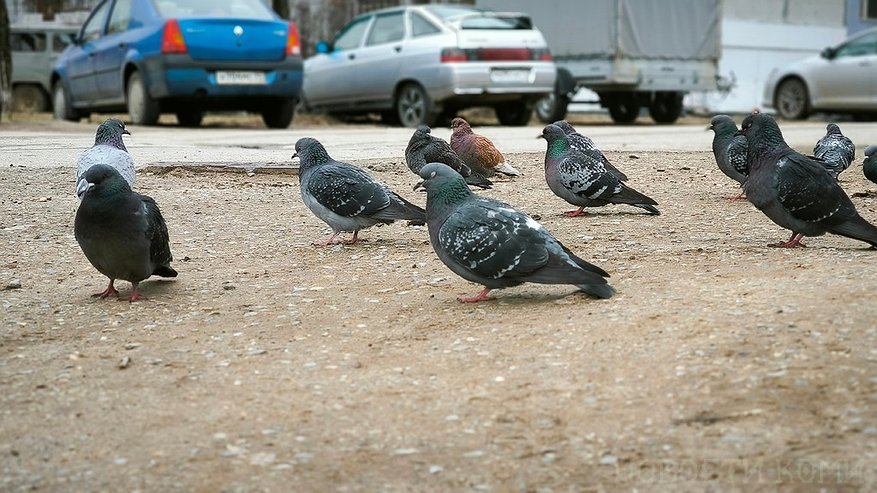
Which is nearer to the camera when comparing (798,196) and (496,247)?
(496,247)

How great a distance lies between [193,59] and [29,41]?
12296 mm

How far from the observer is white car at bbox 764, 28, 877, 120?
20156 mm

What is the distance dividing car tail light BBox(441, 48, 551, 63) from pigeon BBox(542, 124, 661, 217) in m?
8.31

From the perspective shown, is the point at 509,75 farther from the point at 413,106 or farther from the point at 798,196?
the point at 798,196

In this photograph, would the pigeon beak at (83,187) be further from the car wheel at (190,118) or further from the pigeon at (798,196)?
the car wheel at (190,118)

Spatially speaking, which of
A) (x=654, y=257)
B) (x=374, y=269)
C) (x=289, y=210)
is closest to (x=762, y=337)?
(x=654, y=257)

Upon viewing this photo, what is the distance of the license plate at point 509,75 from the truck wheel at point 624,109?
4734 millimetres

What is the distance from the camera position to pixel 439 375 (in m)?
A: 4.22

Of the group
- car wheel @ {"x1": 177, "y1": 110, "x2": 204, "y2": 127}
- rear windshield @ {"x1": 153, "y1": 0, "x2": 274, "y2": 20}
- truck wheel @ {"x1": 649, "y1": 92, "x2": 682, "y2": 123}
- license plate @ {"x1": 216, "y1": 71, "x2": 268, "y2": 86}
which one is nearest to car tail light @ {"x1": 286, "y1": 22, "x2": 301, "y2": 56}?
rear windshield @ {"x1": 153, "y1": 0, "x2": 274, "y2": 20}

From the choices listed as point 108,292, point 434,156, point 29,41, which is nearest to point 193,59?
point 434,156

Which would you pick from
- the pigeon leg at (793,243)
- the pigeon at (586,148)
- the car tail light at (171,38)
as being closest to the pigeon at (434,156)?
the pigeon at (586,148)

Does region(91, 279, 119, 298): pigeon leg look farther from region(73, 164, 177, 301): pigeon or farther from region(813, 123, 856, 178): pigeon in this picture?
region(813, 123, 856, 178): pigeon

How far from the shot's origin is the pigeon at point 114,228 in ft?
17.7

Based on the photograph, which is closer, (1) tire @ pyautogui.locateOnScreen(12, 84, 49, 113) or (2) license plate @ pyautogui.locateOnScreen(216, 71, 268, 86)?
(2) license plate @ pyautogui.locateOnScreen(216, 71, 268, 86)
